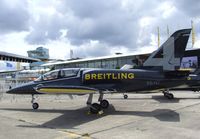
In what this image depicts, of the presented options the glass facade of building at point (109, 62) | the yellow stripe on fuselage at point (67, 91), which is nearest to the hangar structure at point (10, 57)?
the glass facade of building at point (109, 62)

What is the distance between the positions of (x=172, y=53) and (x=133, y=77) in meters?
2.20

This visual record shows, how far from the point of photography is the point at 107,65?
6219 cm

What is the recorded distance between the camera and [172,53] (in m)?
13.4

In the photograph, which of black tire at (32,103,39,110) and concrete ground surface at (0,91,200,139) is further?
black tire at (32,103,39,110)

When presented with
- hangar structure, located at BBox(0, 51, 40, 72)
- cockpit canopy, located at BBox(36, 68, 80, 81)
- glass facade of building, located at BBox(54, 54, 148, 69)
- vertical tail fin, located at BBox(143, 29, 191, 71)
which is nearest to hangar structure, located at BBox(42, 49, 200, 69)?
glass facade of building, located at BBox(54, 54, 148, 69)

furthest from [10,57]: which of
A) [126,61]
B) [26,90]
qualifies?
[26,90]

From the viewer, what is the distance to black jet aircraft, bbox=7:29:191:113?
43.0 ft

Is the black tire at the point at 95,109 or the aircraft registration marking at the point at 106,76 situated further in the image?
the aircraft registration marking at the point at 106,76

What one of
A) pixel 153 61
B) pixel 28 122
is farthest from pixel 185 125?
pixel 28 122

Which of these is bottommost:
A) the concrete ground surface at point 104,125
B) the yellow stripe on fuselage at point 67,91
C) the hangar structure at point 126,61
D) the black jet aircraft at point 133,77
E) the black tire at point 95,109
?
the concrete ground surface at point 104,125

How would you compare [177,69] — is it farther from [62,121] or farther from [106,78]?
[62,121]

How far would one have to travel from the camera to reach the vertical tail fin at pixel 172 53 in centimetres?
1305

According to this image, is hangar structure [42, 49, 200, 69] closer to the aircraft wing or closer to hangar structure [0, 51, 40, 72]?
the aircraft wing

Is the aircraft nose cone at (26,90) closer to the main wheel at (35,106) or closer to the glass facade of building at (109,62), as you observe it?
the main wheel at (35,106)
